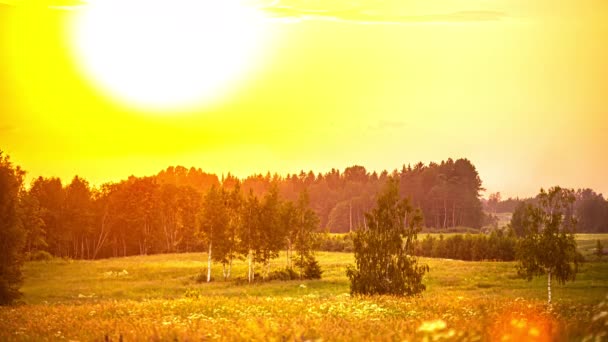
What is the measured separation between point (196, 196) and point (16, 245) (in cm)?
10074

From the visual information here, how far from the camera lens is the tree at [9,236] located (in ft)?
123

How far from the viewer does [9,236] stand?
38.1m

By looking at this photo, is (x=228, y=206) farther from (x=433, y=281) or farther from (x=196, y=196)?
(x=196, y=196)

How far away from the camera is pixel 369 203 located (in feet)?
649

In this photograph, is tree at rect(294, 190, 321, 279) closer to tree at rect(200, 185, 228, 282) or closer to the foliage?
tree at rect(200, 185, 228, 282)

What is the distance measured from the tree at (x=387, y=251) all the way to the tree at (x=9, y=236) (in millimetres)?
22378

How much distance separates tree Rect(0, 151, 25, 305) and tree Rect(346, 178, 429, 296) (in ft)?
73.4

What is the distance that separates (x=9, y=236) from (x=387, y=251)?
25.1 m

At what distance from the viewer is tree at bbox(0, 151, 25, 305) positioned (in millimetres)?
37519

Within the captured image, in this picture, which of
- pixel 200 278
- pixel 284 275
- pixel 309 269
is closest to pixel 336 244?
pixel 284 275

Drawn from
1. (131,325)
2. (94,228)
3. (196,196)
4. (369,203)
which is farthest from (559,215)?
(369,203)

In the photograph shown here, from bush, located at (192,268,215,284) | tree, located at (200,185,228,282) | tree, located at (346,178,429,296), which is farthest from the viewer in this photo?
tree, located at (200,185,228,282)

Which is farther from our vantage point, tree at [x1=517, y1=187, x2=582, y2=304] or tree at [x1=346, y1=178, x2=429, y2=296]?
tree at [x1=517, y1=187, x2=582, y2=304]

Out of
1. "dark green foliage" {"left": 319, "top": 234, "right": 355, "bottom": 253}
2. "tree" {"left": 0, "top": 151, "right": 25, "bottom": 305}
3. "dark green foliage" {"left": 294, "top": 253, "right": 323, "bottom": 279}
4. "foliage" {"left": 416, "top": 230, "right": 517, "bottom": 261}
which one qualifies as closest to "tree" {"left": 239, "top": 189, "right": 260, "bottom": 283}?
"dark green foliage" {"left": 294, "top": 253, "right": 323, "bottom": 279}
